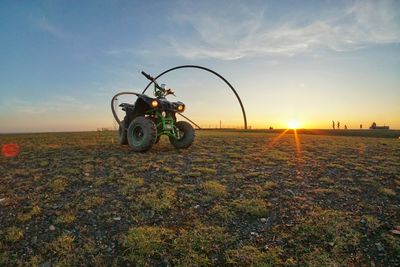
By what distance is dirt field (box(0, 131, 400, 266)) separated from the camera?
455cm

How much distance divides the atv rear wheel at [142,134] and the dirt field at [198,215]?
Answer: 2.01 m

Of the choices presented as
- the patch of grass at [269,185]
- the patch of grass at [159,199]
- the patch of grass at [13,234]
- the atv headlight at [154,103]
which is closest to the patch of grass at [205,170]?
the patch of grass at [269,185]

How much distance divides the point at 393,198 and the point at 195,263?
17.4 ft

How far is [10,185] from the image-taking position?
24.8 feet

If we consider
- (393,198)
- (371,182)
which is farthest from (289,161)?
(393,198)

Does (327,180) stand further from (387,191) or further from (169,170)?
(169,170)

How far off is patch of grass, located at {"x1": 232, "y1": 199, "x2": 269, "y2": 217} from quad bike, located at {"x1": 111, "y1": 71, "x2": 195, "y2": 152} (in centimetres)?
586

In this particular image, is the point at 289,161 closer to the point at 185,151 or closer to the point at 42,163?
the point at 185,151

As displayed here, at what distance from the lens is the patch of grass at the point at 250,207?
591cm

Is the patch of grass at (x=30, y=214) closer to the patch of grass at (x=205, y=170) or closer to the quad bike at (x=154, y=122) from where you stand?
the patch of grass at (x=205, y=170)

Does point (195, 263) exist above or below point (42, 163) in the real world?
below

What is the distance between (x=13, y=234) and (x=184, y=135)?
347 inches

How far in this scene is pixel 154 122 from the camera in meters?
12.6

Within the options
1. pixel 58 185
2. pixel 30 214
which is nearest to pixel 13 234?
pixel 30 214
